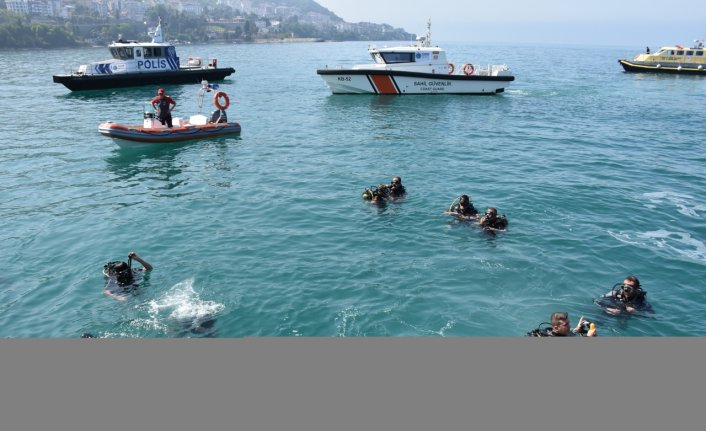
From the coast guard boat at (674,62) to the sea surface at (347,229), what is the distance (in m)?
47.7

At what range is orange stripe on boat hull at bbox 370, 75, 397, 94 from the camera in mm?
48312

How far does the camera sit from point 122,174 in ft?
82.1

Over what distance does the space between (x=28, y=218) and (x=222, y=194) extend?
282 inches

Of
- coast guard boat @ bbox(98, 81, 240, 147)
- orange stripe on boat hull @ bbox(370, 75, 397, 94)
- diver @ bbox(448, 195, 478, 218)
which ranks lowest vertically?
diver @ bbox(448, 195, 478, 218)

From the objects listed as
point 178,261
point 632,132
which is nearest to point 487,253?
point 178,261

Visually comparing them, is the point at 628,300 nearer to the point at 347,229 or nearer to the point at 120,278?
the point at 347,229

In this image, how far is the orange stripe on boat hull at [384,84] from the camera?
4831cm

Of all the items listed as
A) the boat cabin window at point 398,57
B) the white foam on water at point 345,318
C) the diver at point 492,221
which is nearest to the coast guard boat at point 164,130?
the diver at point 492,221

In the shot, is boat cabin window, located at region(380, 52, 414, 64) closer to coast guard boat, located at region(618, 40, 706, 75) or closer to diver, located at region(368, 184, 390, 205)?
diver, located at region(368, 184, 390, 205)

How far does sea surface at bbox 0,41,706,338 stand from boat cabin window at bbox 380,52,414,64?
523 inches

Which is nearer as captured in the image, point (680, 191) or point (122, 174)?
point (680, 191)

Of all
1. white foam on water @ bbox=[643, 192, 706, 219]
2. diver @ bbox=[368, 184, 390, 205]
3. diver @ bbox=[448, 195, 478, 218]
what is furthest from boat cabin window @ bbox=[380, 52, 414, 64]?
diver @ bbox=[448, 195, 478, 218]

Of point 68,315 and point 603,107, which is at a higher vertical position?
point 603,107

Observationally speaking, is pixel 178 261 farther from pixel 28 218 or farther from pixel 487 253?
pixel 487 253
